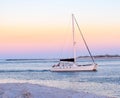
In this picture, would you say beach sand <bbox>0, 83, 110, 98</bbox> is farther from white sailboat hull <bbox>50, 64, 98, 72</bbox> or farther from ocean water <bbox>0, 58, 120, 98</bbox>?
white sailboat hull <bbox>50, 64, 98, 72</bbox>

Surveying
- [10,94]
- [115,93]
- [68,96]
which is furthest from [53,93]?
[115,93]

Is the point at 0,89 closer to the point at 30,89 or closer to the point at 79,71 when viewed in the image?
the point at 30,89

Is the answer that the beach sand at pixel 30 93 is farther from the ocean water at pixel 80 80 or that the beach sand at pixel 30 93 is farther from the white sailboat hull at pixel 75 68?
the white sailboat hull at pixel 75 68

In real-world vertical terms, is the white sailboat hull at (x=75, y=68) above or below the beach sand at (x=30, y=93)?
below

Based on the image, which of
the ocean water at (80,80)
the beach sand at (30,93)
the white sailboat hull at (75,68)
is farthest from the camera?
the white sailboat hull at (75,68)

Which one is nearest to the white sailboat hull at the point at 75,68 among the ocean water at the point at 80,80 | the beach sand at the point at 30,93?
the ocean water at the point at 80,80

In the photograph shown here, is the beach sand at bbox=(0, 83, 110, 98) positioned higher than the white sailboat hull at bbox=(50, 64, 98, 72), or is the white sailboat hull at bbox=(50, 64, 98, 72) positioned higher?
the beach sand at bbox=(0, 83, 110, 98)

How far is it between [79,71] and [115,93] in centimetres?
4434

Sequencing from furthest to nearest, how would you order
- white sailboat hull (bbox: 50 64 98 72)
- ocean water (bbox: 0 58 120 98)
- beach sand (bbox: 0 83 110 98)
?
1. white sailboat hull (bbox: 50 64 98 72)
2. ocean water (bbox: 0 58 120 98)
3. beach sand (bbox: 0 83 110 98)

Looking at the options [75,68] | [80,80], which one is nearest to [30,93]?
[80,80]

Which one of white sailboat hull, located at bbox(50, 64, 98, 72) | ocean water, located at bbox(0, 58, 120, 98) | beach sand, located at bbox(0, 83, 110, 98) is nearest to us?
beach sand, located at bbox(0, 83, 110, 98)

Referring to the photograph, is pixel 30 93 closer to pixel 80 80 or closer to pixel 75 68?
pixel 80 80

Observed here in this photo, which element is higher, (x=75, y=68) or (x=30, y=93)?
(x=30, y=93)

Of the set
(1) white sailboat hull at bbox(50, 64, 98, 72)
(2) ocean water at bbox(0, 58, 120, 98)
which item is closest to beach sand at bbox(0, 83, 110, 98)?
(2) ocean water at bbox(0, 58, 120, 98)
